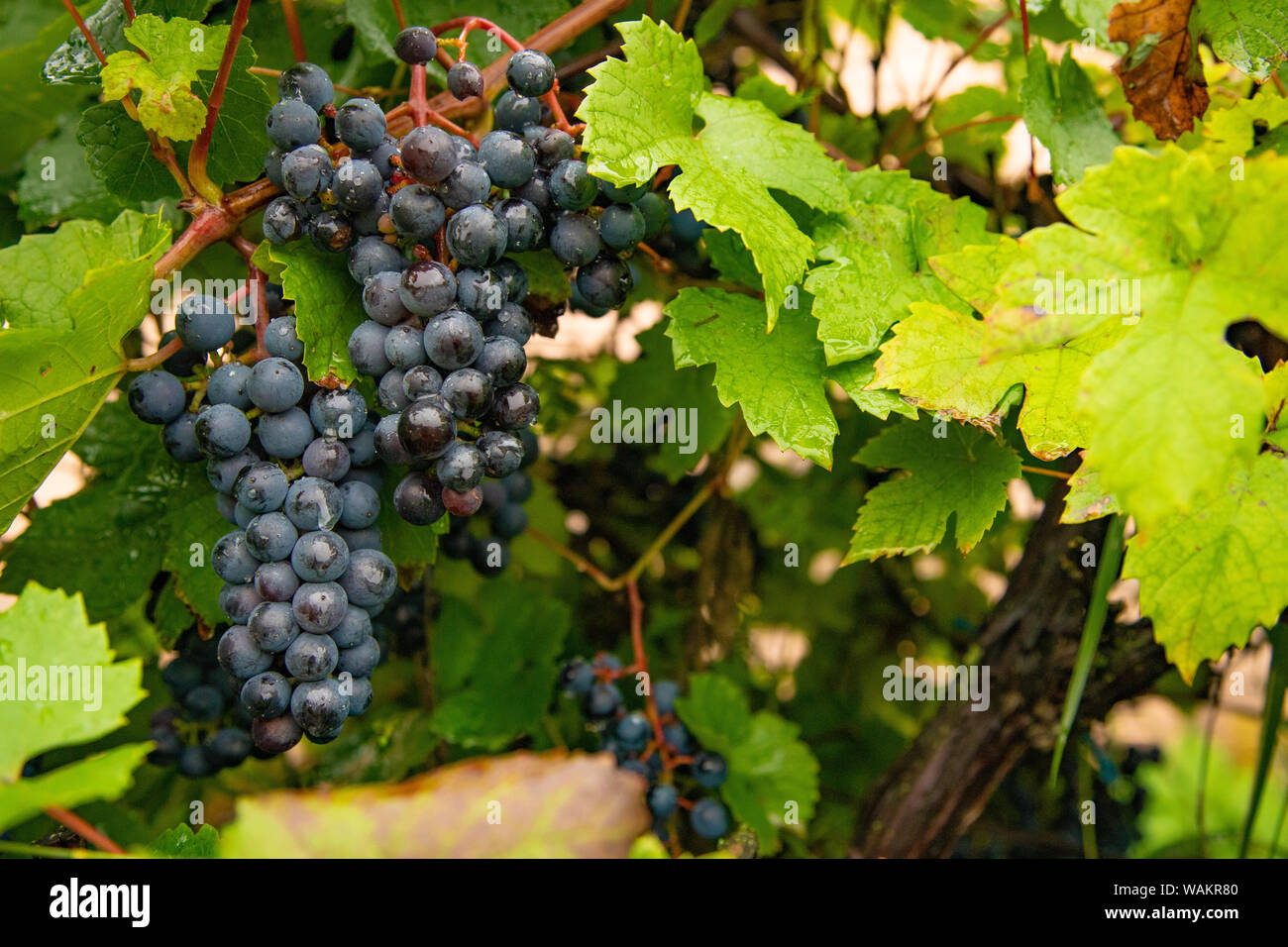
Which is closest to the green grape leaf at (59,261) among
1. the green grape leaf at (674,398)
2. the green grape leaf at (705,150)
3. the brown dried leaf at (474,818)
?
the green grape leaf at (705,150)

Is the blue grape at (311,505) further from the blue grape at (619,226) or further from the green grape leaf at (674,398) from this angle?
the green grape leaf at (674,398)

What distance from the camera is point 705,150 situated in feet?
3.15

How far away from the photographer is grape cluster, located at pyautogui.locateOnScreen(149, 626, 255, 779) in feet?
4.12

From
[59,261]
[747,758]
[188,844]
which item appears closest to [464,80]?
[59,261]

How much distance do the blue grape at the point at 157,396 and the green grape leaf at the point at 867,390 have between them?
27.2 inches

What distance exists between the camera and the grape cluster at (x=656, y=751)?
1354mm

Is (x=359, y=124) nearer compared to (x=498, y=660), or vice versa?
(x=359, y=124)

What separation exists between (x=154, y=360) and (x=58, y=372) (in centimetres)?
8

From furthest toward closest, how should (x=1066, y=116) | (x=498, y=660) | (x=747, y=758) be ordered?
(x=498, y=660)
(x=747, y=758)
(x=1066, y=116)

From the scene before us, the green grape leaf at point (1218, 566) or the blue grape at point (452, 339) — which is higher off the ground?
the blue grape at point (452, 339)

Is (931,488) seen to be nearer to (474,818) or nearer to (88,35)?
(474,818)

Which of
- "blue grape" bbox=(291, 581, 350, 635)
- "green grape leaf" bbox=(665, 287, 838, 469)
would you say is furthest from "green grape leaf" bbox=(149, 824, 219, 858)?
"green grape leaf" bbox=(665, 287, 838, 469)

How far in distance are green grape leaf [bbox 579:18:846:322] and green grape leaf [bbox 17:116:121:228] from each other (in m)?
0.73

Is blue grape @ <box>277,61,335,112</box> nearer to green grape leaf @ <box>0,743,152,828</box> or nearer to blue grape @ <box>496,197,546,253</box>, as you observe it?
blue grape @ <box>496,197,546,253</box>
